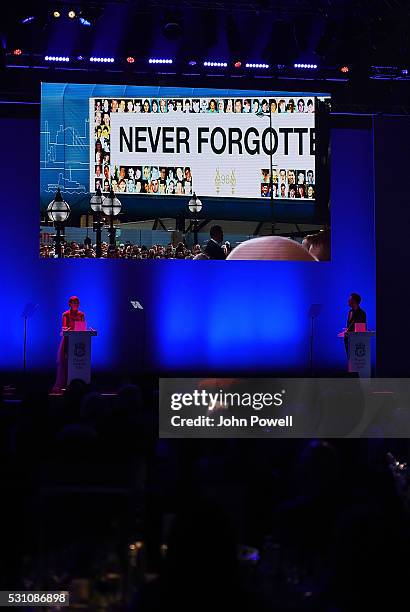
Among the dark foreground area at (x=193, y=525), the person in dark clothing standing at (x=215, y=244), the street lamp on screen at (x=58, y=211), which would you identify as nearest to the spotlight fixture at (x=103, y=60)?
the street lamp on screen at (x=58, y=211)

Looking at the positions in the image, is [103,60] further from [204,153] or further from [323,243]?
[323,243]

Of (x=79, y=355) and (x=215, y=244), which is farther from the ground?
(x=215, y=244)

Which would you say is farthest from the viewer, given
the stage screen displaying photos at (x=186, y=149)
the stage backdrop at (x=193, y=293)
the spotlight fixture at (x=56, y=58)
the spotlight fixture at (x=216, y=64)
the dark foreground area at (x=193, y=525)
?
the stage backdrop at (x=193, y=293)

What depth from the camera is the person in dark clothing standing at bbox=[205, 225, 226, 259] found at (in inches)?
402

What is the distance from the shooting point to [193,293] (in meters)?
10.8

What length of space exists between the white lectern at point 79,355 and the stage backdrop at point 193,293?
1915 mm

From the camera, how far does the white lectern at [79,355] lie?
8.58m

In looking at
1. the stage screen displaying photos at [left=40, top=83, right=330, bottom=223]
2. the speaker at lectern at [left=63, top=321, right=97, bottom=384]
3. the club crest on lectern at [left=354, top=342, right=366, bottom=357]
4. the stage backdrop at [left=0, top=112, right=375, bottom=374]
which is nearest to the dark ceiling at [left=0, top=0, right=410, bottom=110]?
the stage screen displaying photos at [left=40, top=83, right=330, bottom=223]

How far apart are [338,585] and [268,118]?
8.90 metres

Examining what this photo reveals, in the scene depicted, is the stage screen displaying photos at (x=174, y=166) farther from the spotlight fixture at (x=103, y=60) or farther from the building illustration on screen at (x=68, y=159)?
the spotlight fixture at (x=103, y=60)

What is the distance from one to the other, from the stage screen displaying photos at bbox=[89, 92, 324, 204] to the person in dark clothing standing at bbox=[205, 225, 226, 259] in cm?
44

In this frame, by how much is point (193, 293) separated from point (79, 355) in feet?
8.36

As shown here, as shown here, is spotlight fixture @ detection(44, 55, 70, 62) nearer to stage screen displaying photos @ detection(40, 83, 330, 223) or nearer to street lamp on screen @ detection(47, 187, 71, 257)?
stage screen displaying photos @ detection(40, 83, 330, 223)

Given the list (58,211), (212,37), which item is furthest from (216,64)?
(58,211)
